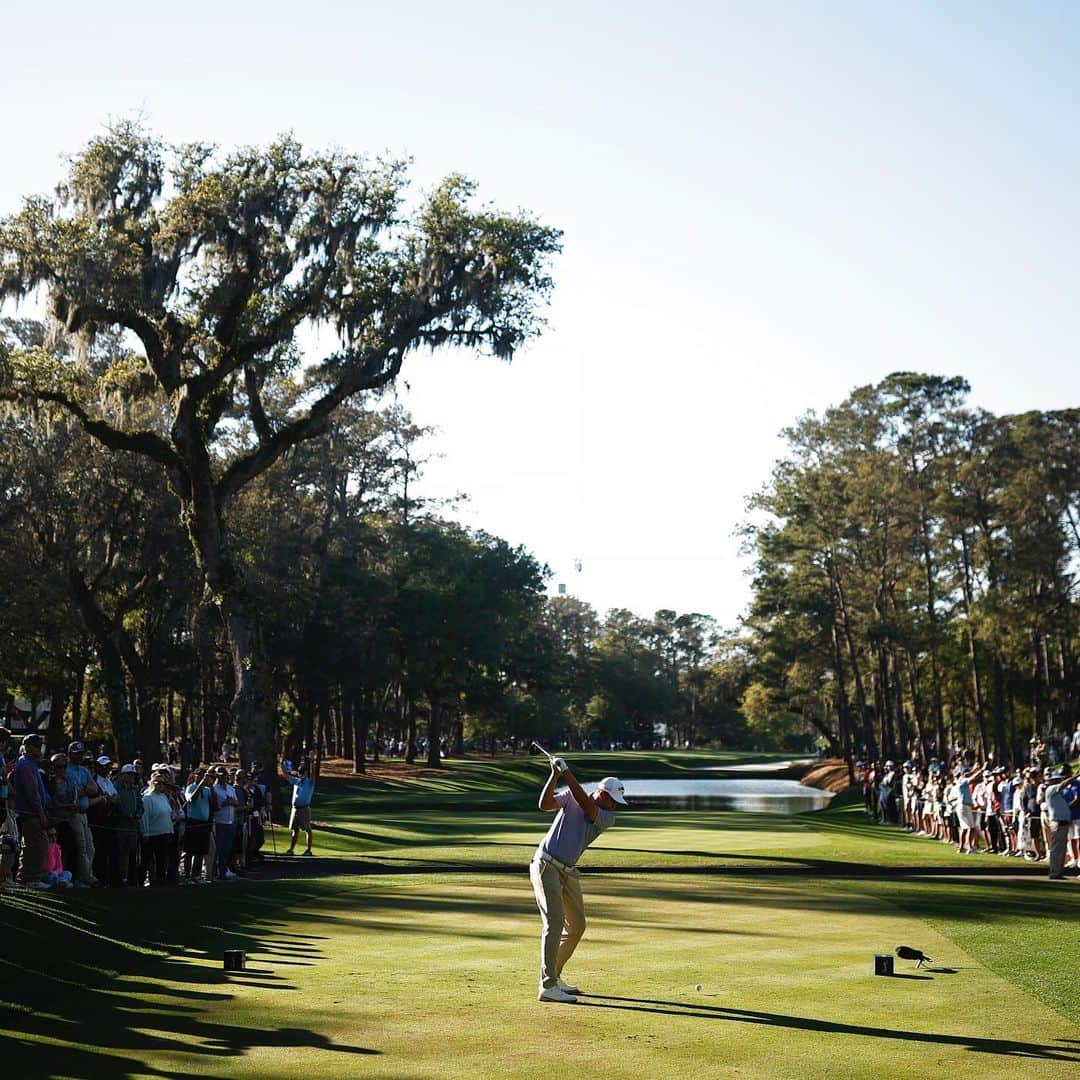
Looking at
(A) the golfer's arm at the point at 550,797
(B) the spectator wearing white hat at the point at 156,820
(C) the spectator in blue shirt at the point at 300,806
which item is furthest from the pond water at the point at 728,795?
(A) the golfer's arm at the point at 550,797

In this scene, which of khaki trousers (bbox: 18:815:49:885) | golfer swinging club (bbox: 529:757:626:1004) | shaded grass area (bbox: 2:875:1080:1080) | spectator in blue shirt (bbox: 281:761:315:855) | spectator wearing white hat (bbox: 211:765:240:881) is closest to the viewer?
shaded grass area (bbox: 2:875:1080:1080)

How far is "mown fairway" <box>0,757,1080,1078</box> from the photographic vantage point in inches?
400

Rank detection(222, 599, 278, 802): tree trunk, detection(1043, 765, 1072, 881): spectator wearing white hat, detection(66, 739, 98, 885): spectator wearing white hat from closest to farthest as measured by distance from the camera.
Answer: detection(66, 739, 98, 885): spectator wearing white hat < detection(1043, 765, 1072, 881): spectator wearing white hat < detection(222, 599, 278, 802): tree trunk

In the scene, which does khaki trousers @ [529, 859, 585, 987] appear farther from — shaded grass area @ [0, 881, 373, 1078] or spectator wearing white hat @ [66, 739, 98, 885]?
spectator wearing white hat @ [66, 739, 98, 885]

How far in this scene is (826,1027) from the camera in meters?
11.3

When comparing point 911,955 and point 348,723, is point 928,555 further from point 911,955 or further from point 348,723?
point 911,955

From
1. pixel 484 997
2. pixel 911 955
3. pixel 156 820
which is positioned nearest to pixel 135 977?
pixel 484 997

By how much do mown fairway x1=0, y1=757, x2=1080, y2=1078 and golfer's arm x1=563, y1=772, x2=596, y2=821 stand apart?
5.28ft

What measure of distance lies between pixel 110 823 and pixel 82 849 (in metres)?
1.18

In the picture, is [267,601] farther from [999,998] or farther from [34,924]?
[999,998]

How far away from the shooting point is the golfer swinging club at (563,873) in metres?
12.5

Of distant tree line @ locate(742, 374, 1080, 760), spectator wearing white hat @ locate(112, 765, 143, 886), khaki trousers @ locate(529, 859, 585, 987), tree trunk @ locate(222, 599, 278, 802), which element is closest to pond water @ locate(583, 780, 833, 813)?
distant tree line @ locate(742, 374, 1080, 760)

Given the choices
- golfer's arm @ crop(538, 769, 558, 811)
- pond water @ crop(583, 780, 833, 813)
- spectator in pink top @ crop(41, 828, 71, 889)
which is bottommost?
pond water @ crop(583, 780, 833, 813)

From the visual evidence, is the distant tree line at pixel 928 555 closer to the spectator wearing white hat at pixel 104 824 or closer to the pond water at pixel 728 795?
the pond water at pixel 728 795
